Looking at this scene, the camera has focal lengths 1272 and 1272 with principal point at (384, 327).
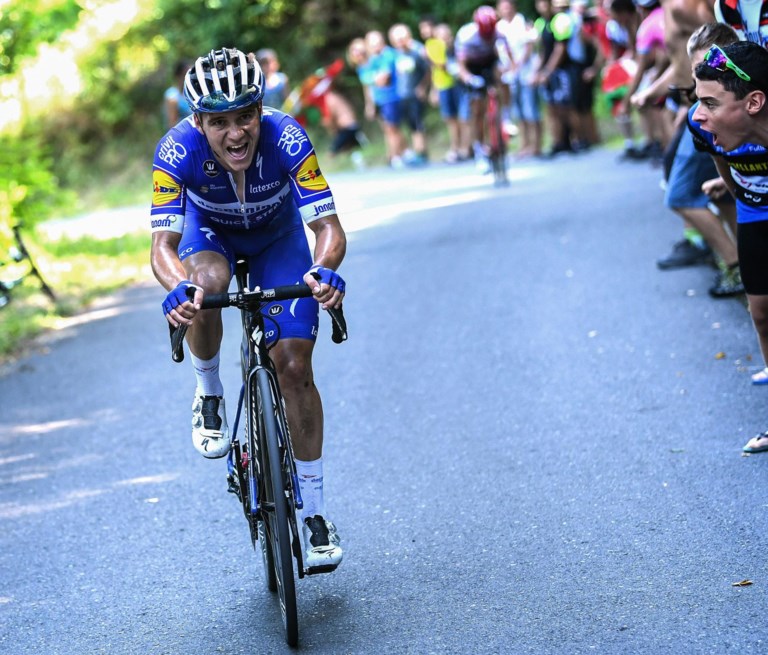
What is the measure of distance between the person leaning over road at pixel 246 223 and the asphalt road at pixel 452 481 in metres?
0.63

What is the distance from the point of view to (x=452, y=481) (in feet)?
22.0

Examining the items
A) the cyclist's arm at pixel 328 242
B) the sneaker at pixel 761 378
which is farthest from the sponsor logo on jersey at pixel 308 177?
the sneaker at pixel 761 378

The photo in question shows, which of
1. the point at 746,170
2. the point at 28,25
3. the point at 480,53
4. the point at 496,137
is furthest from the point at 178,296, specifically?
the point at 480,53

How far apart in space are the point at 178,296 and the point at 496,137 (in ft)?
42.2

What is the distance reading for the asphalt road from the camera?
16.4 ft

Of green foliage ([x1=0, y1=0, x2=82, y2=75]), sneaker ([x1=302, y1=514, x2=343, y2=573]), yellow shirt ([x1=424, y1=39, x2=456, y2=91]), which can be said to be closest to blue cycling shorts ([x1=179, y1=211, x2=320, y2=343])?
sneaker ([x1=302, y1=514, x2=343, y2=573])

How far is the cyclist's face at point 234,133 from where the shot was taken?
5.20m

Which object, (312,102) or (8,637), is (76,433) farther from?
(312,102)

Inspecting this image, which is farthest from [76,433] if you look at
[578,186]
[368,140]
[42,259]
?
[368,140]

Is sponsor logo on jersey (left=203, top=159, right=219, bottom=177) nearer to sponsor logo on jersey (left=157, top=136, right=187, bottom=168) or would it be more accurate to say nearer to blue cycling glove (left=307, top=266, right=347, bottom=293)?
sponsor logo on jersey (left=157, top=136, right=187, bottom=168)

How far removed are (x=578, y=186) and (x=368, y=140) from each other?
44.3 feet

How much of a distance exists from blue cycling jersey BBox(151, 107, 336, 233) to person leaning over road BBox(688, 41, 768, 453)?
1784 millimetres

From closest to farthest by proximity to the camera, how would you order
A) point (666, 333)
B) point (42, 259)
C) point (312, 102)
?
point (666, 333)
point (42, 259)
point (312, 102)

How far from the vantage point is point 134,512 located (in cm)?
692
